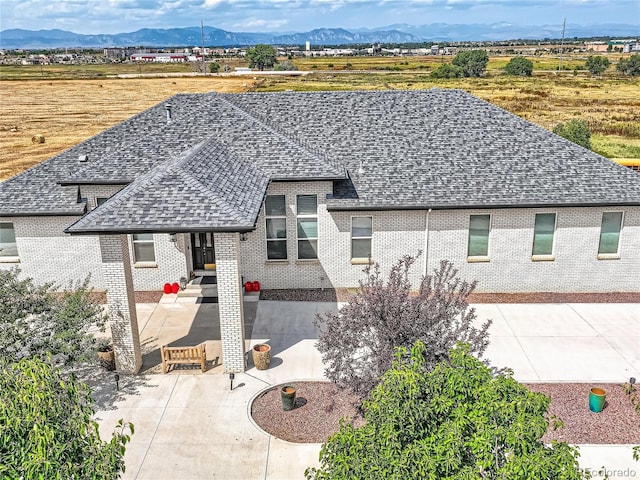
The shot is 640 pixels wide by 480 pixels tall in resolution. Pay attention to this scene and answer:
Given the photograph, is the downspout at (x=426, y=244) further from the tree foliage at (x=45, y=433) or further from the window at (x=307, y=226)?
the tree foliage at (x=45, y=433)

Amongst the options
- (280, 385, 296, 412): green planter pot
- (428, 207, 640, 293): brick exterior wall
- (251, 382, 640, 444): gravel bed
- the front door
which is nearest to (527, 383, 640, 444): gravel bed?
(251, 382, 640, 444): gravel bed

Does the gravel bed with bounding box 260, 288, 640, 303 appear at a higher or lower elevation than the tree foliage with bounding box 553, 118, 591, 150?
lower

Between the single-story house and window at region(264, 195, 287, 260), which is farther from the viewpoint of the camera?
window at region(264, 195, 287, 260)

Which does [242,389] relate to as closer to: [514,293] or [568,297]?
[514,293]

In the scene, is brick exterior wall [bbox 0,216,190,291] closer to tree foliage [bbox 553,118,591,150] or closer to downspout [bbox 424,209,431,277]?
downspout [bbox 424,209,431,277]

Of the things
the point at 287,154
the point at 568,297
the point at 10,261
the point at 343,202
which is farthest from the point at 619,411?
the point at 10,261

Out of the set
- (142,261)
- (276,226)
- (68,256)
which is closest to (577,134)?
(276,226)
